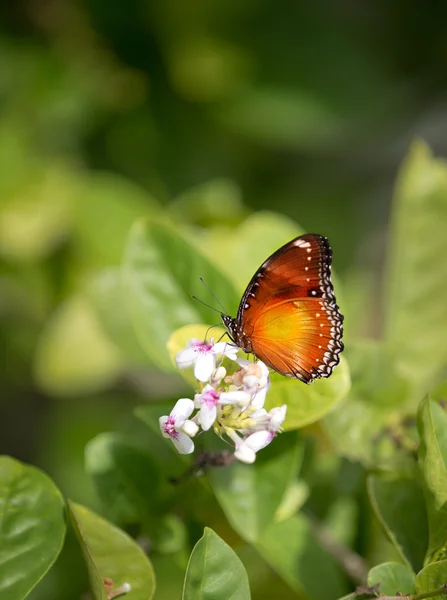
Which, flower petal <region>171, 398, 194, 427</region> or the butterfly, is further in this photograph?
the butterfly

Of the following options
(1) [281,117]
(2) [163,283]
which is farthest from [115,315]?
(1) [281,117]

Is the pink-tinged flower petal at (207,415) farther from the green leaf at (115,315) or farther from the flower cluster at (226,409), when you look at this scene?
the green leaf at (115,315)

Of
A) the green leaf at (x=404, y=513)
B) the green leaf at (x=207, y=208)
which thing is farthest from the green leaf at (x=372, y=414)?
the green leaf at (x=207, y=208)

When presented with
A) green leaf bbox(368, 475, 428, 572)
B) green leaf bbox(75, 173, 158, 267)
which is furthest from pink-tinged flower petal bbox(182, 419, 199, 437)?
green leaf bbox(75, 173, 158, 267)

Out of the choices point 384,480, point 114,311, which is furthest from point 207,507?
point 114,311

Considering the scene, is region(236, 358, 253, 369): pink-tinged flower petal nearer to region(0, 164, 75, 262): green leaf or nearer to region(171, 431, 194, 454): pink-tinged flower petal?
region(171, 431, 194, 454): pink-tinged flower petal
